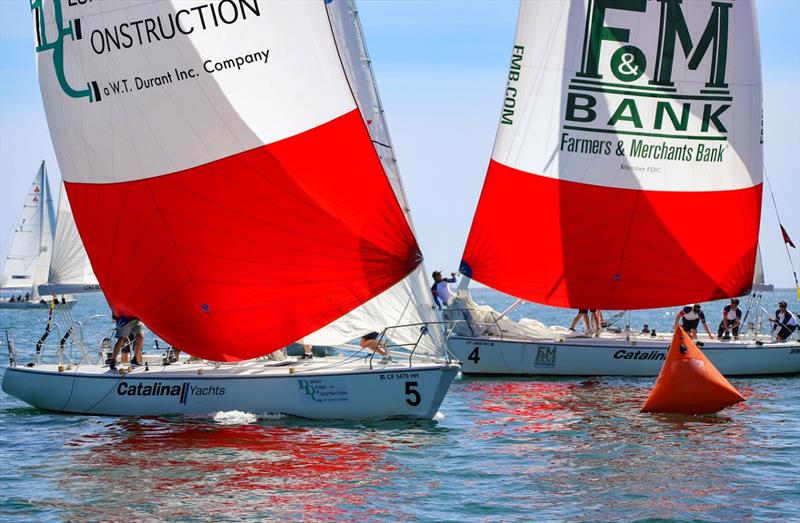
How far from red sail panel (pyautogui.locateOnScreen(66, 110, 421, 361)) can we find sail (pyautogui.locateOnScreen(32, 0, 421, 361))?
0.07 ft

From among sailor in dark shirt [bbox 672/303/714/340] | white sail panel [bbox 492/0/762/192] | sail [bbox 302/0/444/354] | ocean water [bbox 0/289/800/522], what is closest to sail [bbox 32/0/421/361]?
sail [bbox 302/0/444/354]

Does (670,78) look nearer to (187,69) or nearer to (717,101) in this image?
(717,101)

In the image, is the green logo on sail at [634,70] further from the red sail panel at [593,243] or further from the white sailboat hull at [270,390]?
the white sailboat hull at [270,390]

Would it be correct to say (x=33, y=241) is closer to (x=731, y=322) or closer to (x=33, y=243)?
(x=33, y=243)

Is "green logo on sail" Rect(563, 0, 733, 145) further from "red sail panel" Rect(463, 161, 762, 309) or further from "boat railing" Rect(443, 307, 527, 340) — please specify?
"boat railing" Rect(443, 307, 527, 340)

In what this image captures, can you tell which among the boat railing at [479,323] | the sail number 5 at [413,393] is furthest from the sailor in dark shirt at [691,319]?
the sail number 5 at [413,393]

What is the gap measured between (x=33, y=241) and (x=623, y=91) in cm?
5778

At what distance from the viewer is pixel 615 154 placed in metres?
27.4

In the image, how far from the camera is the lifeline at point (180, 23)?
19.0m

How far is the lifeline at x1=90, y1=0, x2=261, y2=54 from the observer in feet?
62.2

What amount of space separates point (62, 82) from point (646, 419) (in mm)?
11359

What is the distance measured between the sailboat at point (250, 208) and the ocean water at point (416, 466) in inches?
26.6

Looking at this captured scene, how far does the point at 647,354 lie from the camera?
1045 inches

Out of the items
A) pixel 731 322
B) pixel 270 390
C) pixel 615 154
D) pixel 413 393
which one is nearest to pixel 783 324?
pixel 731 322
